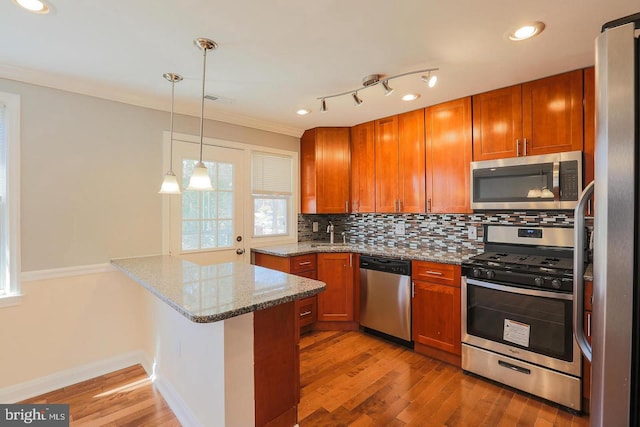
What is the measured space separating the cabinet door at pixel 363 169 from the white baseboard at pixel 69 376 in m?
2.60

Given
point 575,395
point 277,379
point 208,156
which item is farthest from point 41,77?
point 575,395

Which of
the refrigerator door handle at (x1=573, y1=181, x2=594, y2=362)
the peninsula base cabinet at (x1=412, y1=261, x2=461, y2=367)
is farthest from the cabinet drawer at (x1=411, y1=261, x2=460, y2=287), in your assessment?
the refrigerator door handle at (x1=573, y1=181, x2=594, y2=362)

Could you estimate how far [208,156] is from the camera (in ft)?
10.2

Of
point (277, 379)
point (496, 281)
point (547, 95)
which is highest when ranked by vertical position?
point (547, 95)

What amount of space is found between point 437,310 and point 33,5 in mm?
3300

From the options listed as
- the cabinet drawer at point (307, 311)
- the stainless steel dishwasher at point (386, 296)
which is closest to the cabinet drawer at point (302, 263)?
the cabinet drawer at point (307, 311)

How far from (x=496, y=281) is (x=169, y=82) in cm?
295

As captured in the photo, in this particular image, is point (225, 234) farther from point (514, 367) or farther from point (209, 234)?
point (514, 367)

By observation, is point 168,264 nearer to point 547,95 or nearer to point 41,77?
point 41,77

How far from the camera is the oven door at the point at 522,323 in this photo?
6.59ft

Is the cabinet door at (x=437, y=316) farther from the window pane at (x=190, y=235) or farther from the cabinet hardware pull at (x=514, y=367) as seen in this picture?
the window pane at (x=190, y=235)

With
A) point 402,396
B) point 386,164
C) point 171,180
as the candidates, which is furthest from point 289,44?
point 402,396

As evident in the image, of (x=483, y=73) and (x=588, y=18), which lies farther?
(x=483, y=73)

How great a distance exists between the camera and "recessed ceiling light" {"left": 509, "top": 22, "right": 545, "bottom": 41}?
1660 mm
